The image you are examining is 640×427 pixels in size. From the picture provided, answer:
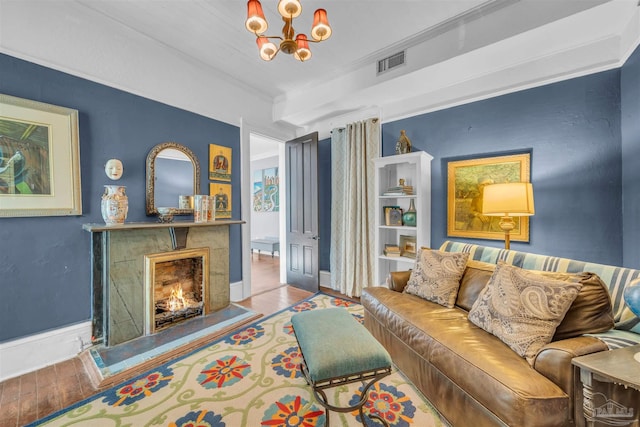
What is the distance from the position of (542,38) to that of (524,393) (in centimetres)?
285

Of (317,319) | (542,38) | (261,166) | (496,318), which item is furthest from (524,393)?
(261,166)

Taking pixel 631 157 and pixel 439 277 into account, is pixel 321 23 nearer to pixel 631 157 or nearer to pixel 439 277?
pixel 439 277

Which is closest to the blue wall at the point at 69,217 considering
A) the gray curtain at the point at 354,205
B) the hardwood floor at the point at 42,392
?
the hardwood floor at the point at 42,392

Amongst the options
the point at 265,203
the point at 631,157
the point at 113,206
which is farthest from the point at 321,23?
the point at 265,203

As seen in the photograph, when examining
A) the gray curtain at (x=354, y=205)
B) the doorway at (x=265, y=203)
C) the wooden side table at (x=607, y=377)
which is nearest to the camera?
the wooden side table at (x=607, y=377)

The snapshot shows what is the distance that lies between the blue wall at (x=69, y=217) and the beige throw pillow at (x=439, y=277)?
2904 mm

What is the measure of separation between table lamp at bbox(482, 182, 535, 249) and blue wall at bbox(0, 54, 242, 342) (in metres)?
3.48

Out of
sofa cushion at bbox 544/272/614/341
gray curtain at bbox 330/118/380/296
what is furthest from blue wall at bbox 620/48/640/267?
gray curtain at bbox 330/118/380/296

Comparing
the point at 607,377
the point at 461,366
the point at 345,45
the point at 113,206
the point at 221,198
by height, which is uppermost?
the point at 345,45

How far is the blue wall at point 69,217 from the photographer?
1966 mm

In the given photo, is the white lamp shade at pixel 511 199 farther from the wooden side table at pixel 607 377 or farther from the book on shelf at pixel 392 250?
the wooden side table at pixel 607 377

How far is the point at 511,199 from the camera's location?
2242 millimetres

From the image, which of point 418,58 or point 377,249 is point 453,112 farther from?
point 377,249

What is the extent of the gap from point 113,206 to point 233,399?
1.92 metres
